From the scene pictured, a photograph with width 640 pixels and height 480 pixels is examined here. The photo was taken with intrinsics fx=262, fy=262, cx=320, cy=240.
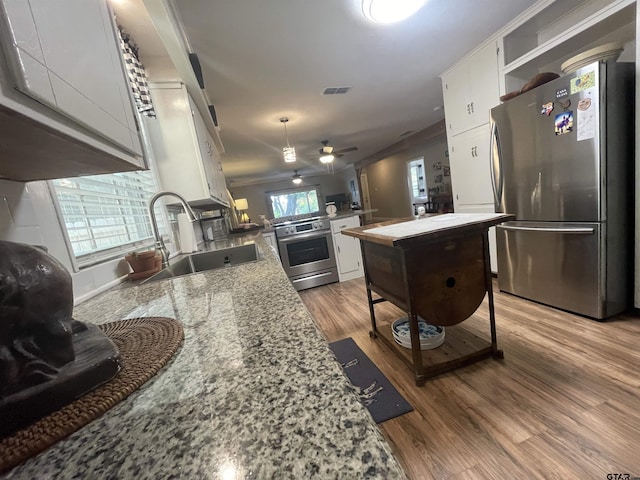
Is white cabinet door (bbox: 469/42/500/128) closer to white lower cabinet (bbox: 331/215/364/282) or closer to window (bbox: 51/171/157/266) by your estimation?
white lower cabinet (bbox: 331/215/364/282)

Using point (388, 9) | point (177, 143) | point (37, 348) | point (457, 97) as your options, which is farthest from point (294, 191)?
point (37, 348)

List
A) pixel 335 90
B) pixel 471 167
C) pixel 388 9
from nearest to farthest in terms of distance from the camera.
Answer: pixel 388 9
pixel 471 167
pixel 335 90

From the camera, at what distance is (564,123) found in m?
1.80

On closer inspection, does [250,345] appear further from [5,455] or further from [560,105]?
[560,105]

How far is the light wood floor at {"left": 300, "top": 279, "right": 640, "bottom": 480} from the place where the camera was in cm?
100

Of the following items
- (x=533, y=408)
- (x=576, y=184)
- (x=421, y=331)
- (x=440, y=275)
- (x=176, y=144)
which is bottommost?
(x=533, y=408)

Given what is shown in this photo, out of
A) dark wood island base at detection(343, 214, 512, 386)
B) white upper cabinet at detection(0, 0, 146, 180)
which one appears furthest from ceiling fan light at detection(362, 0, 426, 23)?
white upper cabinet at detection(0, 0, 146, 180)

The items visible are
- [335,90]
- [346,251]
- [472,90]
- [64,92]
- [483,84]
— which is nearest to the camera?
[64,92]

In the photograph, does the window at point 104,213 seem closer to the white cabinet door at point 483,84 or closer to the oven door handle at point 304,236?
the oven door handle at point 304,236

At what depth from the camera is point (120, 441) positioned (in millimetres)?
306

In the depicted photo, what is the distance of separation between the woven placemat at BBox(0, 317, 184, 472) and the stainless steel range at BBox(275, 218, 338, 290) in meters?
2.93

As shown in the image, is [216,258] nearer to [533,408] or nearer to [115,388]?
[115,388]

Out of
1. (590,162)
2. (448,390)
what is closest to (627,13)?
(590,162)

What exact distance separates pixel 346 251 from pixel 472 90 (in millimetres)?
2344
